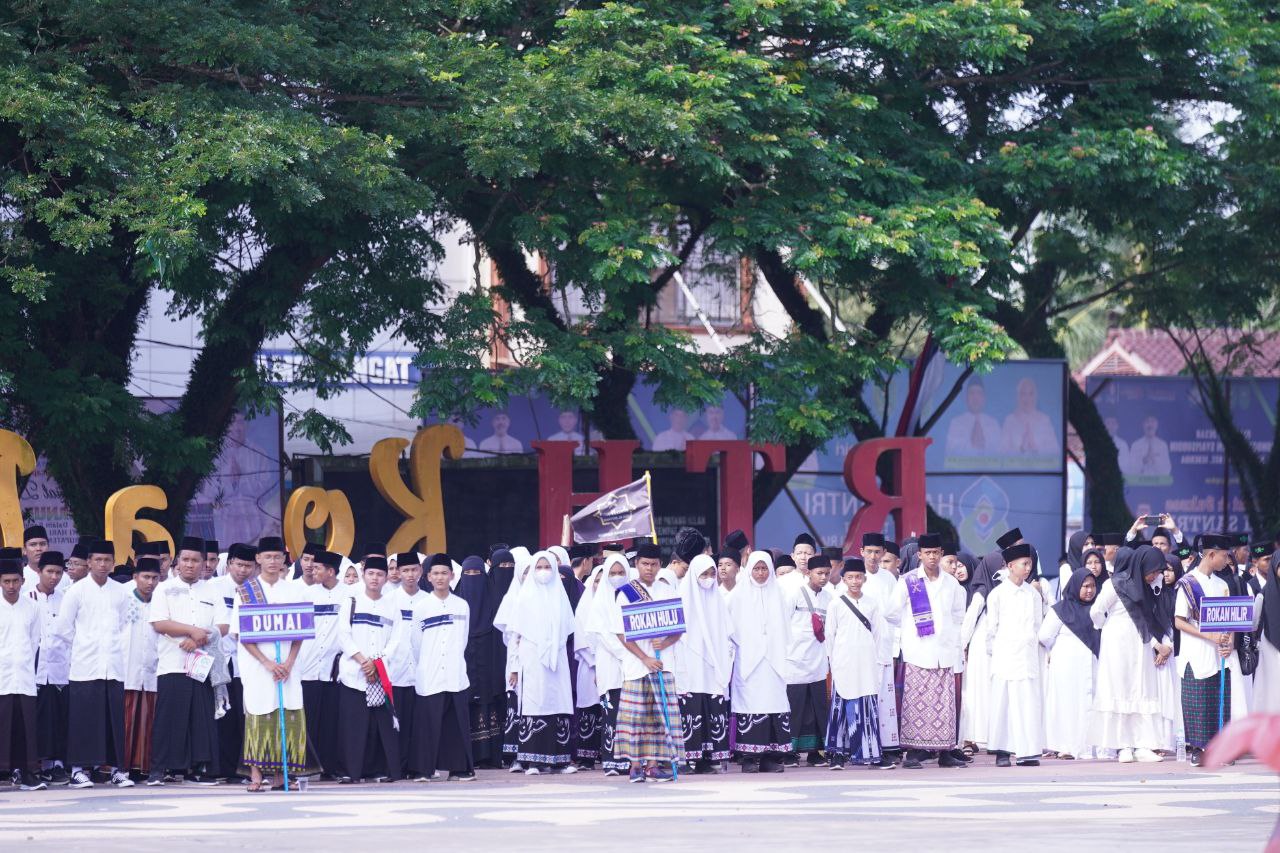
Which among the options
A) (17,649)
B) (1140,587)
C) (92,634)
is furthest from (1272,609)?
(17,649)

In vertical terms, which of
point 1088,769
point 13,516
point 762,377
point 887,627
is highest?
point 762,377

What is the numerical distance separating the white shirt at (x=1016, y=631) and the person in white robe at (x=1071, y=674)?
0.52 meters

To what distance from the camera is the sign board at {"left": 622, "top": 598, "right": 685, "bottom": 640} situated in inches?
528

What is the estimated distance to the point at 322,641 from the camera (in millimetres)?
14016

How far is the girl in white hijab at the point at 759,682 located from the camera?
1511 cm

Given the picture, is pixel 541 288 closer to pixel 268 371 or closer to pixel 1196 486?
pixel 268 371

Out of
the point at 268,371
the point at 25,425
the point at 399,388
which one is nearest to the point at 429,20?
the point at 268,371

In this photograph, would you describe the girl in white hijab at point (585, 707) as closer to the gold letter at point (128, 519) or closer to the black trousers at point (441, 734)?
the black trousers at point (441, 734)

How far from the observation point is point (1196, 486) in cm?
3008

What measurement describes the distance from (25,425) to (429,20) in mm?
5934

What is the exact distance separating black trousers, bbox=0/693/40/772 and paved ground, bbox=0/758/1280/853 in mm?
232

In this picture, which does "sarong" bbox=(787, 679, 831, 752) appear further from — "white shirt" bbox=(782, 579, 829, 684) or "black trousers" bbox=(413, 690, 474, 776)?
"black trousers" bbox=(413, 690, 474, 776)

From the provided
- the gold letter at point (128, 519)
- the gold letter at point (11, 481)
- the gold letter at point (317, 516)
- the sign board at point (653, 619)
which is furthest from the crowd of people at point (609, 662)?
the gold letter at point (317, 516)

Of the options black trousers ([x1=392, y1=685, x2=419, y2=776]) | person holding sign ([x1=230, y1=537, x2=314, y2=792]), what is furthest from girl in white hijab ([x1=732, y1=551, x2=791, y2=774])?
person holding sign ([x1=230, y1=537, x2=314, y2=792])
